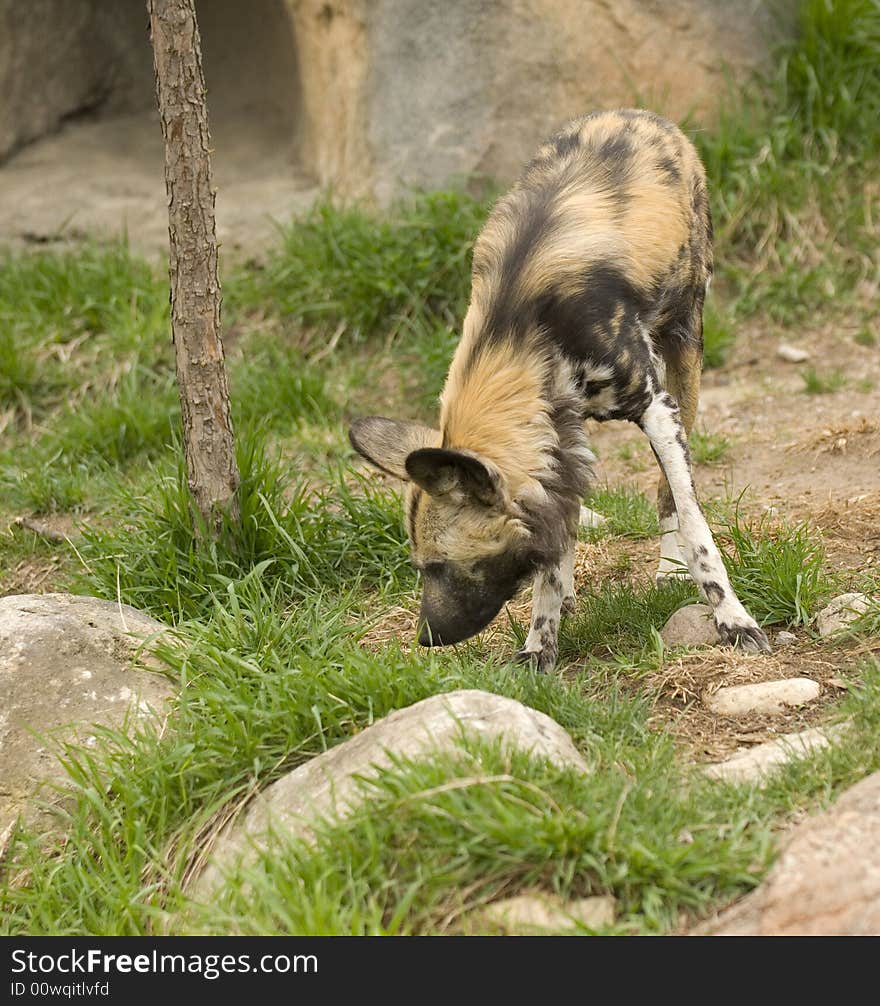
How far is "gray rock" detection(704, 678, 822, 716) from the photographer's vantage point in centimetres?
336

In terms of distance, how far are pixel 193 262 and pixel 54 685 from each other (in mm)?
1394

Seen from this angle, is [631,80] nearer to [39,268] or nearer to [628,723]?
[39,268]

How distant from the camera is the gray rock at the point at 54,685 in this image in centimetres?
340

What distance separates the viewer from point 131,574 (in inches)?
171

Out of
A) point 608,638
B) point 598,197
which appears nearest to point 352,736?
point 608,638

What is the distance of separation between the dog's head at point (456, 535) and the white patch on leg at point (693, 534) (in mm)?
612

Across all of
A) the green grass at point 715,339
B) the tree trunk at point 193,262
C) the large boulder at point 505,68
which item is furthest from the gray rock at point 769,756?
the large boulder at point 505,68

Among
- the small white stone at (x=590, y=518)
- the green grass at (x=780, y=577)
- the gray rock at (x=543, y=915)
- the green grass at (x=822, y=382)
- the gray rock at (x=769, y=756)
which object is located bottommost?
→ the green grass at (x=822, y=382)

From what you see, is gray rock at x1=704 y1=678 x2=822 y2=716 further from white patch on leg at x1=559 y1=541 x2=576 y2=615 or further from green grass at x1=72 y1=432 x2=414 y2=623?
green grass at x1=72 y1=432 x2=414 y2=623

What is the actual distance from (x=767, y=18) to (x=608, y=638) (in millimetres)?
4427

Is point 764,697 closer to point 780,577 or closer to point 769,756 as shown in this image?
point 769,756

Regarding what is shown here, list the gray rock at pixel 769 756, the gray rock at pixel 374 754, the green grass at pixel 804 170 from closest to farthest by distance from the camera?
1. the gray rock at pixel 374 754
2. the gray rock at pixel 769 756
3. the green grass at pixel 804 170

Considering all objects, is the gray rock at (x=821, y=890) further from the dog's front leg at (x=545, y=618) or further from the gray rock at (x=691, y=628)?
the dog's front leg at (x=545, y=618)

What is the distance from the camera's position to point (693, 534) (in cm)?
389
